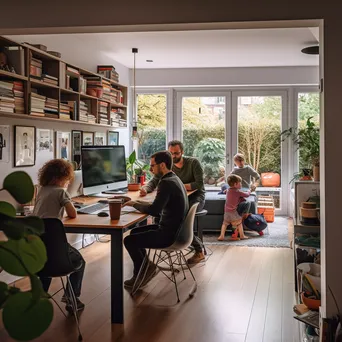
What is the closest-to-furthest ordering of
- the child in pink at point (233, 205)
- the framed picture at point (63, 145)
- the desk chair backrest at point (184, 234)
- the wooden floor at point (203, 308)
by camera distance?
1. the wooden floor at point (203, 308)
2. the desk chair backrest at point (184, 234)
3. the framed picture at point (63, 145)
4. the child in pink at point (233, 205)

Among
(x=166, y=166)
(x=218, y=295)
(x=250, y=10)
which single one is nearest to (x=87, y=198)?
(x=166, y=166)

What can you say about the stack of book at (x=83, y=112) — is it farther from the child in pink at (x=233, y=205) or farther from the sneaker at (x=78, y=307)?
the sneaker at (x=78, y=307)

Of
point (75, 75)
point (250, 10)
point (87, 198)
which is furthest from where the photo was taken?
point (75, 75)

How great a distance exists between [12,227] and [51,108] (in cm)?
418

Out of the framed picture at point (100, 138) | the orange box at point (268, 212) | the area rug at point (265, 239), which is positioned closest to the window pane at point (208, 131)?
the orange box at point (268, 212)

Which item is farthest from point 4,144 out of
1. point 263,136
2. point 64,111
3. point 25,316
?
point 263,136

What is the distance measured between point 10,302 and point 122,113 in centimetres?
652

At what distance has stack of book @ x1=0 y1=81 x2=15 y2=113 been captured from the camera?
3.84 metres

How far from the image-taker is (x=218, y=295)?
391 centimetres

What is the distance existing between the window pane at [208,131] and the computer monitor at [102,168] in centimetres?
342

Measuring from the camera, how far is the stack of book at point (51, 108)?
456 centimetres

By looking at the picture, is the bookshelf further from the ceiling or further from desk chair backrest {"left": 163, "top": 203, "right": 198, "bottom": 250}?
desk chair backrest {"left": 163, "top": 203, "right": 198, "bottom": 250}

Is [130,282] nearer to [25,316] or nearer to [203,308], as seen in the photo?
[203,308]

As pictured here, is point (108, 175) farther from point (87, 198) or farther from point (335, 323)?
point (335, 323)
